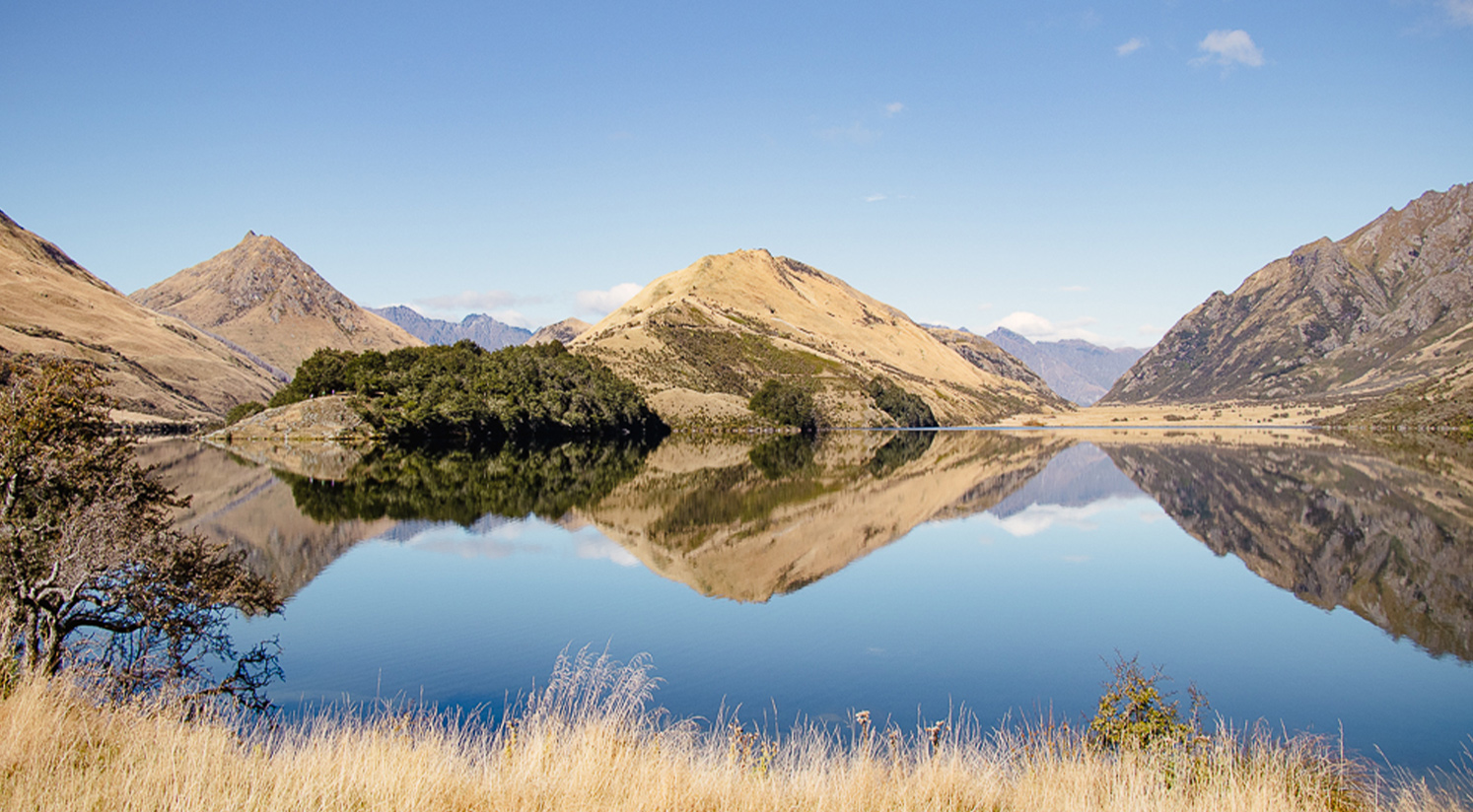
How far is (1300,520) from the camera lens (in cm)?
4075

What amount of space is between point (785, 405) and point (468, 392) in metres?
64.5

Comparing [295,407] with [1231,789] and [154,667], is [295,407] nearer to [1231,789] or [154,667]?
[154,667]

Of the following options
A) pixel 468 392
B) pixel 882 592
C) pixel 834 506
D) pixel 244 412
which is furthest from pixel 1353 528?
pixel 244 412

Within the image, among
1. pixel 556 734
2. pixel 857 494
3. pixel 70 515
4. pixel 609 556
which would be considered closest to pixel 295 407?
pixel 857 494

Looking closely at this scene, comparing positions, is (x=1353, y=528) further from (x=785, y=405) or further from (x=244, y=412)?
(x=244, y=412)

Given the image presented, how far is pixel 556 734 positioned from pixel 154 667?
26.2 ft

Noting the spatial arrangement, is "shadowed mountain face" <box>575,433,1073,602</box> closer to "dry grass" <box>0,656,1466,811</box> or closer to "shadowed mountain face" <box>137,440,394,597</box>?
"shadowed mountain face" <box>137,440,394,597</box>

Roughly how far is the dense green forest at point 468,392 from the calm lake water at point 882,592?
44.1 m

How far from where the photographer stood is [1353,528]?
124 feet

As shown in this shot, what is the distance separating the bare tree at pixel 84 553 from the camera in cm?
1334

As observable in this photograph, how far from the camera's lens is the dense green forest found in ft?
336

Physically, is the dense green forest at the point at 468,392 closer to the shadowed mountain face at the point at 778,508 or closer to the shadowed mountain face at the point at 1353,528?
the shadowed mountain face at the point at 778,508

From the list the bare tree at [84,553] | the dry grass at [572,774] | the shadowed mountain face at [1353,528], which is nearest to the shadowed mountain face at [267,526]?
the bare tree at [84,553]

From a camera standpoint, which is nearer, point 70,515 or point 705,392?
point 70,515
